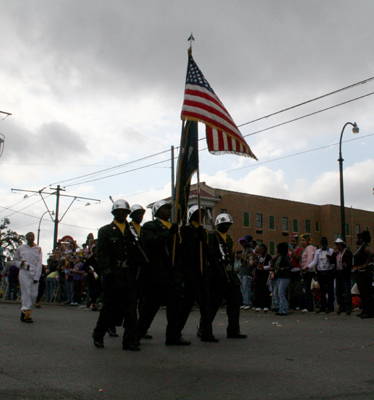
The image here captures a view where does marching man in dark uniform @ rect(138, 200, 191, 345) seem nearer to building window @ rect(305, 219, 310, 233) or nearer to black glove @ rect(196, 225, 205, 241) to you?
black glove @ rect(196, 225, 205, 241)

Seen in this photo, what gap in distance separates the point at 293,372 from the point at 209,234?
10.5ft

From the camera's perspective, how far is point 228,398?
416 centimetres

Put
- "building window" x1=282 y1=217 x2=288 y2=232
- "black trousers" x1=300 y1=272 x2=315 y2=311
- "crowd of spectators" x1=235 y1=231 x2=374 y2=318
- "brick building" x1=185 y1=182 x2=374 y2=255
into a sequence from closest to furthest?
"crowd of spectators" x1=235 y1=231 x2=374 y2=318 < "black trousers" x1=300 y1=272 x2=315 y2=311 < "brick building" x1=185 y1=182 x2=374 y2=255 < "building window" x1=282 y1=217 x2=288 y2=232

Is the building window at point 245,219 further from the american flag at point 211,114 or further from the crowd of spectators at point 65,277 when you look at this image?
the american flag at point 211,114

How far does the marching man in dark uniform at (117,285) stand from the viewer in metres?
6.64

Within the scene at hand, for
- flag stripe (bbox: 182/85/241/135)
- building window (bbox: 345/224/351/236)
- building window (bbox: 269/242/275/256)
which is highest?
building window (bbox: 345/224/351/236)

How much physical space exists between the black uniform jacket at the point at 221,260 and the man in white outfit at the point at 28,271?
15.9 feet

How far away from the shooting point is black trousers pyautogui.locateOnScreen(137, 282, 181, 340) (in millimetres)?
7000

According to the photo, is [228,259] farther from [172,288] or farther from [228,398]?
[228,398]

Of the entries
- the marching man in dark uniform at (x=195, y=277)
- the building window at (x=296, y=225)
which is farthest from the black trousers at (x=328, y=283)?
the building window at (x=296, y=225)

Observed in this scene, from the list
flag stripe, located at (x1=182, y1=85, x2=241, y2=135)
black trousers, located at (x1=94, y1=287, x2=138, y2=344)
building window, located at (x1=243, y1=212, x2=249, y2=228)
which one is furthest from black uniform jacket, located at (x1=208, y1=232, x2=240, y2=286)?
building window, located at (x1=243, y1=212, x2=249, y2=228)

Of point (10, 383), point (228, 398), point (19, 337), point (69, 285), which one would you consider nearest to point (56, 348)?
point (19, 337)

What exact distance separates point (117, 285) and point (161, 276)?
70cm

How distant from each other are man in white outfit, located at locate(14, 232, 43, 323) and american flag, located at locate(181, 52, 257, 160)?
485 centimetres
